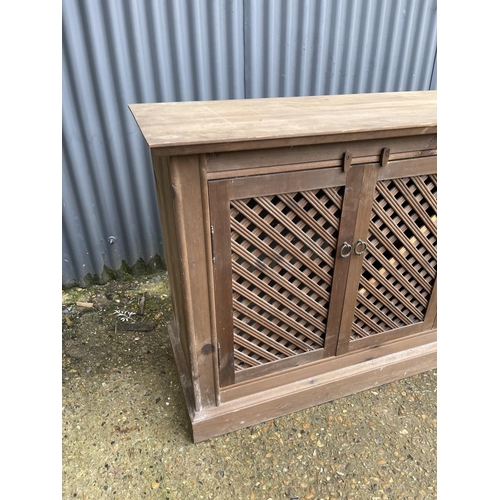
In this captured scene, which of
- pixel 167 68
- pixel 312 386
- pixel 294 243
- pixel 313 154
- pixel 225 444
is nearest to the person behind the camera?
pixel 313 154

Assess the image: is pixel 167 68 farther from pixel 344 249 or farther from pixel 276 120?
pixel 344 249

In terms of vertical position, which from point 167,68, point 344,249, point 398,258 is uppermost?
point 167,68

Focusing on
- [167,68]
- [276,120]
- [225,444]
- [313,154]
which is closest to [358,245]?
[313,154]

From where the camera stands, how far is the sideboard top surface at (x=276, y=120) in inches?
48.5

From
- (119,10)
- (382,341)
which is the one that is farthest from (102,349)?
(119,10)

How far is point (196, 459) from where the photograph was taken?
1765 millimetres

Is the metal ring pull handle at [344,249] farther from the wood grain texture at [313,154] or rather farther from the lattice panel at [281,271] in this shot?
the wood grain texture at [313,154]

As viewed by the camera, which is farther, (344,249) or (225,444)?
(225,444)

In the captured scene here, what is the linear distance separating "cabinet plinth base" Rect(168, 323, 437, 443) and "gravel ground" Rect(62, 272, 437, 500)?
49 mm

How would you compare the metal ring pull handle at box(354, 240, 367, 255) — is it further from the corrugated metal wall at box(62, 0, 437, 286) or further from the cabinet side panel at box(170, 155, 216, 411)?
the corrugated metal wall at box(62, 0, 437, 286)

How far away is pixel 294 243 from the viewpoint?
162 cm

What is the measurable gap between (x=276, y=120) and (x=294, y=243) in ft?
1.59

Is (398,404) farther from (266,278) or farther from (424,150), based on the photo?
(424,150)

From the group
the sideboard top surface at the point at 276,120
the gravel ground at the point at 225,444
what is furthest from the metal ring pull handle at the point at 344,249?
the gravel ground at the point at 225,444
